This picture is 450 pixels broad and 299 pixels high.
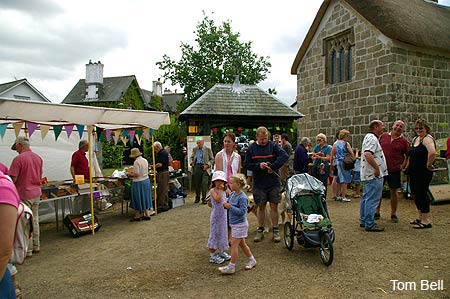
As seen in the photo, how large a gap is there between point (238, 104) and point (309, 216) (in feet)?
29.1

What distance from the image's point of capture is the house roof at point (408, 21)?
10977mm

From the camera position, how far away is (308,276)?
168 inches

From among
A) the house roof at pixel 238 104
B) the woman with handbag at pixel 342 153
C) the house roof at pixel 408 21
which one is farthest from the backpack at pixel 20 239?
the house roof at pixel 408 21

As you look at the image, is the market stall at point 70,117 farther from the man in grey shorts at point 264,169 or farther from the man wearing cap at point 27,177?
the man in grey shorts at point 264,169

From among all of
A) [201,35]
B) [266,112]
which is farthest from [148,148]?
[201,35]

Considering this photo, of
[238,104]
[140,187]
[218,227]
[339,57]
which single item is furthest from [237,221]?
[339,57]

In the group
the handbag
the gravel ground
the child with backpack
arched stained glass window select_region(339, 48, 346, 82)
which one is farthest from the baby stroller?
arched stained glass window select_region(339, 48, 346, 82)

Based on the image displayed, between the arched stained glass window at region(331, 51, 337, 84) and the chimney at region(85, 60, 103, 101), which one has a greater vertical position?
the chimney at region(85, 60, 103, 101)

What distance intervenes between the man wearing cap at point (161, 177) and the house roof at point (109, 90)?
27341mm

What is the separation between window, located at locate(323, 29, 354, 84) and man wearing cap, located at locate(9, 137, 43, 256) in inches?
424

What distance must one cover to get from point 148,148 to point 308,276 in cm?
1076

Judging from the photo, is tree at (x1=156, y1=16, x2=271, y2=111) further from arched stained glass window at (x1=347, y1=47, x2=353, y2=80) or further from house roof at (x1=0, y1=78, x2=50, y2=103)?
arched stained glass window at (x1=347, y1=47, x2=353, y2=80)

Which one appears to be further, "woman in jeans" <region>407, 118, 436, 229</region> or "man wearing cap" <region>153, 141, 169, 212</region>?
"man wearing cap" <region>153, 141, 169, 212</region>

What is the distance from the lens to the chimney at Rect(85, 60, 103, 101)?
3722 cm
